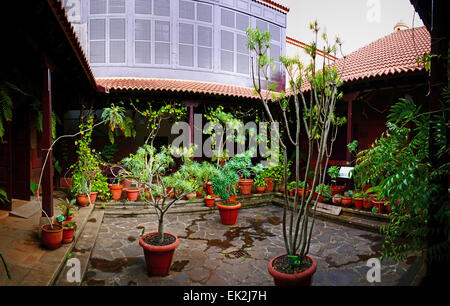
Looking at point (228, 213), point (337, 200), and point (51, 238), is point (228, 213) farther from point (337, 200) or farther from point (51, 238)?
point (51, 238)

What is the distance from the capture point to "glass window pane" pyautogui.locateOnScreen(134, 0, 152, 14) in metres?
10.1

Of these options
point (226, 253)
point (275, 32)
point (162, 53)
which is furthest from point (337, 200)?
point (275, 32)

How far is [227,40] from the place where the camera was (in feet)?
36.7

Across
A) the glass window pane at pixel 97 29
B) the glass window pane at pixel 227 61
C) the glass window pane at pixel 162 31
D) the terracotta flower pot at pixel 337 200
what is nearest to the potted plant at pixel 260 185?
the terracotta flower pot at pixel 337 200

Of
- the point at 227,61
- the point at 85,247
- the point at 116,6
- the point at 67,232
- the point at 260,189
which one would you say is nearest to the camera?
the point at 67,232

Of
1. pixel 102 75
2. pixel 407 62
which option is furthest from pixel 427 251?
pixel 102 75

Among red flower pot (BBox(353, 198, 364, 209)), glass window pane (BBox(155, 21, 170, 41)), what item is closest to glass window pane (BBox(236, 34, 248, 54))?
glass window pane (BBox(155, 21, 170, 41))

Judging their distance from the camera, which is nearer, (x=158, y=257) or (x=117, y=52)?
(x=158, y=257)

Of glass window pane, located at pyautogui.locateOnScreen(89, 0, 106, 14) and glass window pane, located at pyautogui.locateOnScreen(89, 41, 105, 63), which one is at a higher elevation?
glass window pane, located at pyautogui.locateOnScreen(89, 0, 106, 14)

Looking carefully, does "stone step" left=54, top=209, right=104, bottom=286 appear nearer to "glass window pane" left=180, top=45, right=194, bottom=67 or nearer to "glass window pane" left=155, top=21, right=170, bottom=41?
"glass window pane" left=180, top=45, right=194, bottom=67

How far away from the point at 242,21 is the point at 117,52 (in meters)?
5.39

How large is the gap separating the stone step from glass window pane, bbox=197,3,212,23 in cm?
A: 839
